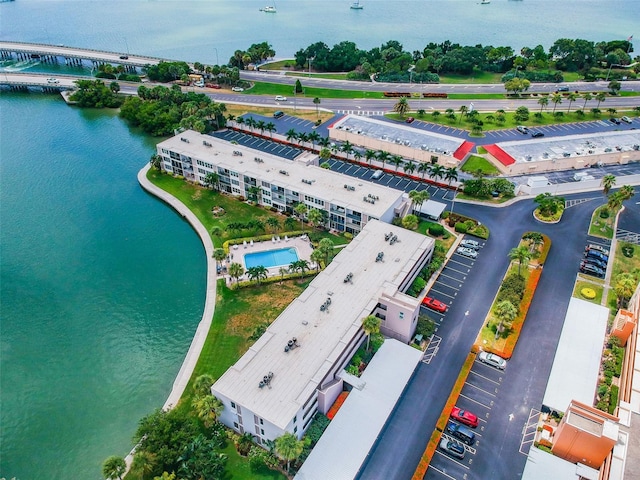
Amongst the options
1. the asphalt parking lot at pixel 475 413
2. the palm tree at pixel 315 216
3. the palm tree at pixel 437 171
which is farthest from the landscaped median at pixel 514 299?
the palm tree at pixel 315 216

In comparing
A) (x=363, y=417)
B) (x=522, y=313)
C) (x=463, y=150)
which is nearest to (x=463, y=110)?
(x=463, y=150)

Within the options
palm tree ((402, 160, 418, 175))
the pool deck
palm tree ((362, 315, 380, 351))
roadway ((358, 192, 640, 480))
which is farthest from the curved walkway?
palm tree ((402, 160, 418, 175))

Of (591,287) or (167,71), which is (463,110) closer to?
(591,287)

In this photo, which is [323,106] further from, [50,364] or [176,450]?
[176,450]

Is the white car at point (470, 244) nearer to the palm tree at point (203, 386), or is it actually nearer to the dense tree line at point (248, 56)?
the palm tree at point (203, 386)

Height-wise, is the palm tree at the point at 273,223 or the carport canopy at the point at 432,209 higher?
the carport canopy at the point at 432,209

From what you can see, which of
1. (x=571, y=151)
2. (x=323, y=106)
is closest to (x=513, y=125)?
(x=571, y=151)

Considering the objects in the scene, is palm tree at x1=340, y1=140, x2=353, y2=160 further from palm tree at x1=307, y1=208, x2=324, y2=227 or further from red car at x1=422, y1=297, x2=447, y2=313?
red car at x1=422, y1=297, x2=447, y2=313
